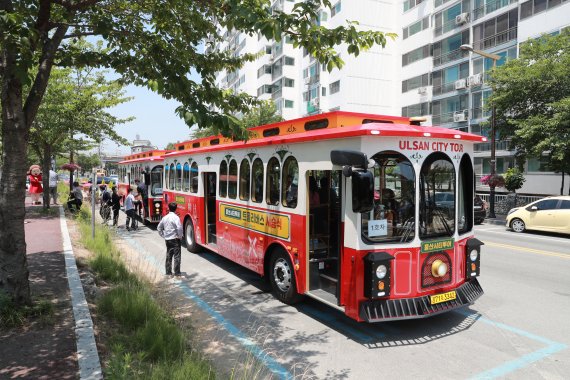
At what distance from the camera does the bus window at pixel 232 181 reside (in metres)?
8.63

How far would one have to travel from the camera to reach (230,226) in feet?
29.1

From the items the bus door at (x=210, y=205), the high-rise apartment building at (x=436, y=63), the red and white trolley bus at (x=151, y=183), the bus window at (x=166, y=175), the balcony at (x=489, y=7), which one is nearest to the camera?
the bus door at (x=210, y=205)

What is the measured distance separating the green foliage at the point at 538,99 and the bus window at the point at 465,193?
1336cm

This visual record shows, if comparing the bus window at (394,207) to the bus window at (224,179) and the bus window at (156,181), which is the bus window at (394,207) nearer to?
the bus window at (224,179)

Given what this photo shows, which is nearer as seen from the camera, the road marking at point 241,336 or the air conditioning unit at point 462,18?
the road marking at point 241,336

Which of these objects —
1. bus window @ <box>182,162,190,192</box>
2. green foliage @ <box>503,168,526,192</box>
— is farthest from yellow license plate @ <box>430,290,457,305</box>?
green foliage @ <box>503,168,526,192</box>

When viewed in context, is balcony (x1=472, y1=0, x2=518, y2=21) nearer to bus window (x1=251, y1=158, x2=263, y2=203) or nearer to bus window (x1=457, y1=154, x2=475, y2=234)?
bus window (x1=457, y1=154, x2=475, y2=234)

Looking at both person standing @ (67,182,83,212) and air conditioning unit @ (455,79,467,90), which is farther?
air conditioning unit @ (455,79,467,90)

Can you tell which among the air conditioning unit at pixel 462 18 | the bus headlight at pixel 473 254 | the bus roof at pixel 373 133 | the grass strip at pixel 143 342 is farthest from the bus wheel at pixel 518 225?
the air conditioning unit at pixel 462 18

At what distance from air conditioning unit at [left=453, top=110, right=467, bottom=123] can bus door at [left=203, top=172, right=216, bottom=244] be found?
88.2 feet

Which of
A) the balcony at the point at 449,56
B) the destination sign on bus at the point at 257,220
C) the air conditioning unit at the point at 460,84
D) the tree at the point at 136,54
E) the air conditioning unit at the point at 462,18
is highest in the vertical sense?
the air conditioning unit at the point at 462,18

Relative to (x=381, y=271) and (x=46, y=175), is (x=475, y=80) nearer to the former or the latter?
(x=46, y=175)

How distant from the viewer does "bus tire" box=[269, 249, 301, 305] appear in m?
6.78

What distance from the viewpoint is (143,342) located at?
186 inches
